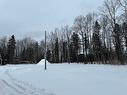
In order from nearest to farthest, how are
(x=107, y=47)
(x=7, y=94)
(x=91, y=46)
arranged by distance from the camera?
(x=7, y=94) < (x=107, y=47) < (x=91, y=46)

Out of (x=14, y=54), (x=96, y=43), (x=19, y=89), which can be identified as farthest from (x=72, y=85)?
(x=14, y=54)

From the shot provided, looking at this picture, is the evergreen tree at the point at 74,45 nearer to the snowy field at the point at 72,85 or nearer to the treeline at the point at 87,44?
the treeline at the point at 87,44

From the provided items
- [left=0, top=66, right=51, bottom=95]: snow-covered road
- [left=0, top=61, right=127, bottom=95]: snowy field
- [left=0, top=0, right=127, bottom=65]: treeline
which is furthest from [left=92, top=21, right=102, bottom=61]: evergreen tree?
[left=0, top=66, right=51, bottom=95]: snow-covered road

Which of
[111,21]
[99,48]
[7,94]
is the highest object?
[111,21]

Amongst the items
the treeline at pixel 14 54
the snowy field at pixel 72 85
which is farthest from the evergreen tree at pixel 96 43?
the snowy field at pixel 72 85

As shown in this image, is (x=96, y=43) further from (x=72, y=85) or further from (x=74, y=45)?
(x=72, y=85)

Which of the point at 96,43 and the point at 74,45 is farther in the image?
the point at 74,45

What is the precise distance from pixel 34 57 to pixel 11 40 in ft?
44.4

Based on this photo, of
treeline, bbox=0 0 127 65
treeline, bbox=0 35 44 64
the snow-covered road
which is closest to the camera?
the snow-covered road

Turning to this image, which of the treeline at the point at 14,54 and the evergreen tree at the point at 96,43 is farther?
the treeline at the point at 14,54

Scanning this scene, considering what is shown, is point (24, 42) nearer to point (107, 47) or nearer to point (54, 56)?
point (54, 56)

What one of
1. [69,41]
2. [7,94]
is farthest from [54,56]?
[7,94]

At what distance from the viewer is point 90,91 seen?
417 inches

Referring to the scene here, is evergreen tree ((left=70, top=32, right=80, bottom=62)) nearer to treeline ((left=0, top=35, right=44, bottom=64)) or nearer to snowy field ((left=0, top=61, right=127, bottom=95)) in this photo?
treeline ((left=0, top=35, right=44, bottom=64))
